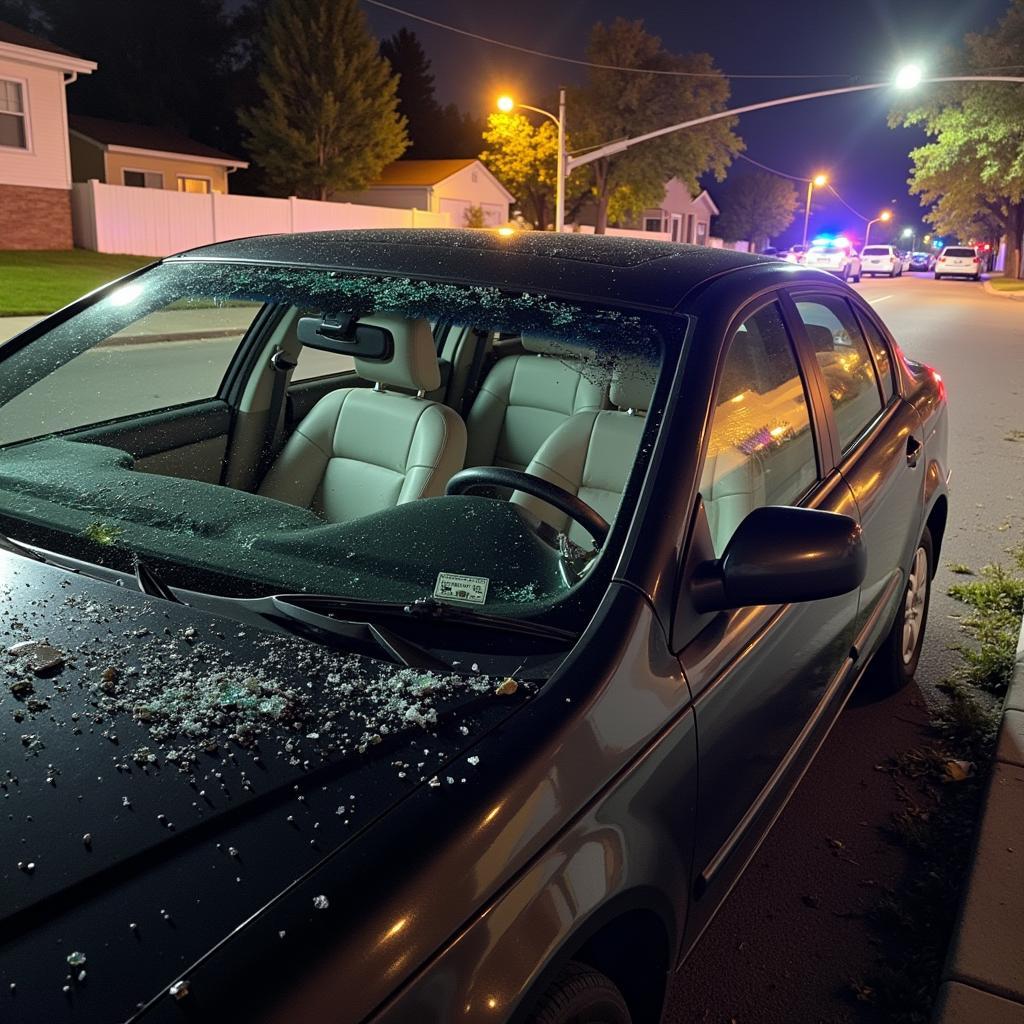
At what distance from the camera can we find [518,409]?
11.9 feet

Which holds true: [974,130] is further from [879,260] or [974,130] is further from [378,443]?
[378,443]

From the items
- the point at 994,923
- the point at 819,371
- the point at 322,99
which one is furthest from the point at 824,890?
the point at 322,99

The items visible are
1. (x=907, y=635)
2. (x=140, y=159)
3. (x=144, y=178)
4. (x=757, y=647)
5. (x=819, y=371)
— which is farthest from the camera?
(x=144, y=178)

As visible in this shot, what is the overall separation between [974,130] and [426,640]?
1753 inches

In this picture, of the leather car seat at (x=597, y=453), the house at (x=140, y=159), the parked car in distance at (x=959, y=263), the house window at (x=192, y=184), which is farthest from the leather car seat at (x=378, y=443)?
the parked car in distance at (x=959, y=263)

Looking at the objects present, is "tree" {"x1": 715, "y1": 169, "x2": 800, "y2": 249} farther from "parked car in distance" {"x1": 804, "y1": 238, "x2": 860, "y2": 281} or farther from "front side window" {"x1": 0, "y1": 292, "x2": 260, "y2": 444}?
"front side window" {"x1": 0, "y1": 292, "x2": 260, "y2": 444}

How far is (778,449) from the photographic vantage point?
2.47m

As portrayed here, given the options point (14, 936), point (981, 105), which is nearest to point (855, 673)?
point (14, 936)

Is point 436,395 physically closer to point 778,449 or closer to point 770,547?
point 778,449

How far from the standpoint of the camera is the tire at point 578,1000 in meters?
1.46

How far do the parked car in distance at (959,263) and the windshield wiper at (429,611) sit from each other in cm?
5301

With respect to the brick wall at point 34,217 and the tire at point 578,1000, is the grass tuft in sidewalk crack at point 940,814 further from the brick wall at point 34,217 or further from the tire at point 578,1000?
the brick wall at point 34,217

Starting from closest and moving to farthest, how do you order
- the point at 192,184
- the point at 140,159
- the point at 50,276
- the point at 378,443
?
1. the point at 378,443
2. the point at 50,276
3. the point at 140,159
4. the point at 192,184

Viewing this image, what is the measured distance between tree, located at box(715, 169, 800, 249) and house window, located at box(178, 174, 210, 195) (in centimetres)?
6492
